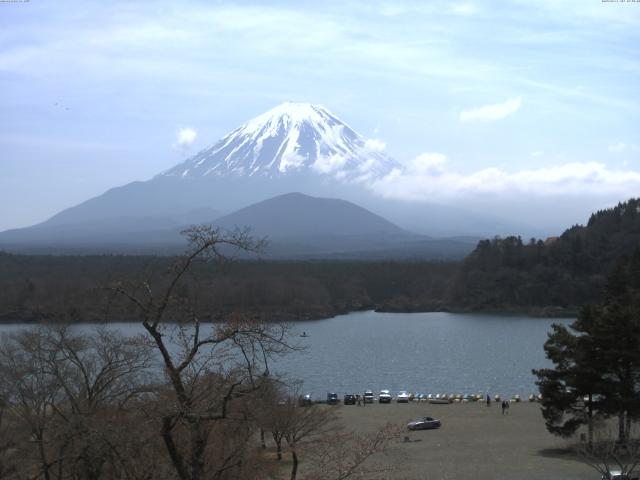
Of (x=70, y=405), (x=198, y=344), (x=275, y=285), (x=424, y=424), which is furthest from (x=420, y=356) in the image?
(x=198, y=344)

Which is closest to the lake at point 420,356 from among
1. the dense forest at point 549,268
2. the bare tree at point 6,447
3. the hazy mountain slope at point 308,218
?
the dense forest at point 549,268

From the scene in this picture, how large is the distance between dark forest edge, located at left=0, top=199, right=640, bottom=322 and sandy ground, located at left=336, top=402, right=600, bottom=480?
2585cm

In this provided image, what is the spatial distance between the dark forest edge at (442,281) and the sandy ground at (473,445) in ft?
84.8

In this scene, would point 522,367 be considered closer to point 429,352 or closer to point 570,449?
point 429,352

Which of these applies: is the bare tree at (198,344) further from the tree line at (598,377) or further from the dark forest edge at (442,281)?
the dark forest edge at (442,281)

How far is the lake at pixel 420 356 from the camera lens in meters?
24.5

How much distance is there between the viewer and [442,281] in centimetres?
5962

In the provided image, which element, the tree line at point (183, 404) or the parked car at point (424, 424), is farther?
the parked car at point (424, 424)

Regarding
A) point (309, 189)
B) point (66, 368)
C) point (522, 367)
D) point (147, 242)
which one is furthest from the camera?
point (309, 189)

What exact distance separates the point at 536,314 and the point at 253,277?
1728cm

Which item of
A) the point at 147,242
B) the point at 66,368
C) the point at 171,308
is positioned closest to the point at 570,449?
the point at 66,368

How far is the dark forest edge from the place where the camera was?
47844mm

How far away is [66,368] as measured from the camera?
941cm

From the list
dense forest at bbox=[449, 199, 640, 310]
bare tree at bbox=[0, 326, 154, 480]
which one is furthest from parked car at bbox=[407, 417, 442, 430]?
dense forest at bbox=[449, 199, 640, 310]
